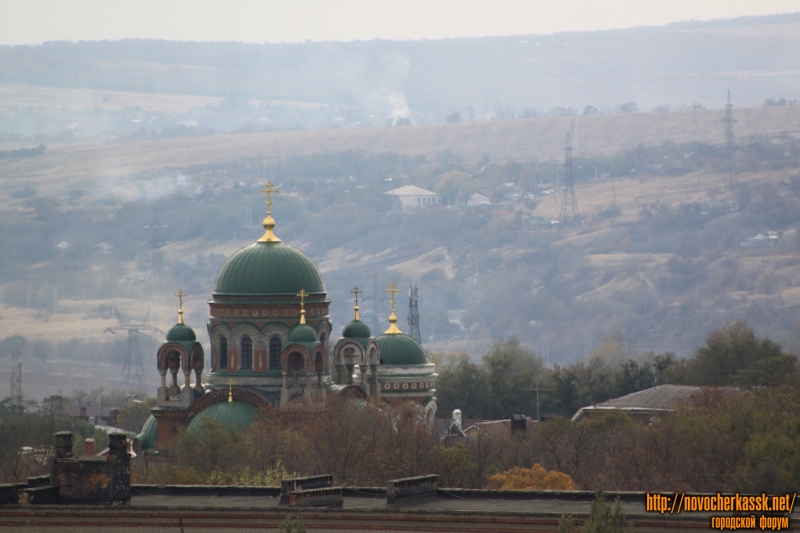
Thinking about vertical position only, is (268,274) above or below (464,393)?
above

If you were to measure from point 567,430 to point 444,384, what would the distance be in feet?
125

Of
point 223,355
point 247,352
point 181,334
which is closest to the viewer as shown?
point 247,352

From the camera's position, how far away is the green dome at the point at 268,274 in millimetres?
86125

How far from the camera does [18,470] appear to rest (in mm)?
78312

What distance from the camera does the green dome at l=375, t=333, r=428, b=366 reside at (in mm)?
95062

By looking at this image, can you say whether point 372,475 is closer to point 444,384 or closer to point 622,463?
point 622,463

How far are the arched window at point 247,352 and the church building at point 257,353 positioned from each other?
43mm

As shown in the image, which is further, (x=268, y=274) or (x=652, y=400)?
(x=652, y=400)

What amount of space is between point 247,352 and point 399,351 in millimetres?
11544

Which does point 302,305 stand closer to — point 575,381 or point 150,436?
point 150,436

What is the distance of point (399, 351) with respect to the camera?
313ft

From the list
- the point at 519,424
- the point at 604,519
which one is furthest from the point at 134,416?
the point at 604,519

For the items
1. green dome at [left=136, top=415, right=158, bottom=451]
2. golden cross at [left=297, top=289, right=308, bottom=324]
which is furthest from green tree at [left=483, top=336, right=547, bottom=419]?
green dome at [left=136, top=415, right=158, bottom=451]

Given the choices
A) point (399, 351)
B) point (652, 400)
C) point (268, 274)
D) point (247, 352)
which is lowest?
point (652, 400)
